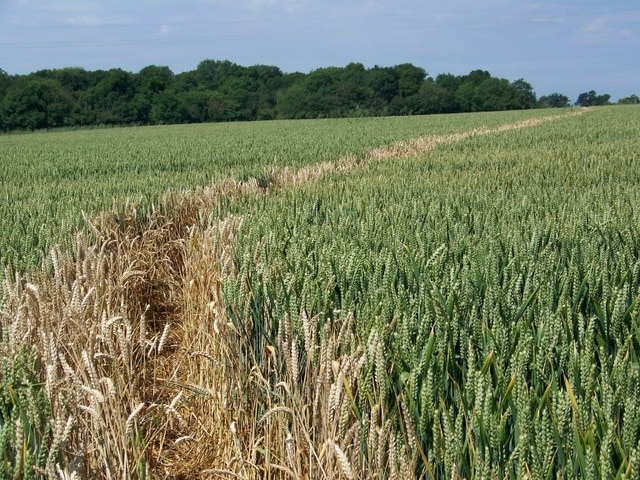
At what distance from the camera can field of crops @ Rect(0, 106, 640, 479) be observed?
141 cm

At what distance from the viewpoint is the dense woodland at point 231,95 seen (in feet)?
168

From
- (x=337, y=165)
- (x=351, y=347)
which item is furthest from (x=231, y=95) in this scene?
(x=351, y=347)

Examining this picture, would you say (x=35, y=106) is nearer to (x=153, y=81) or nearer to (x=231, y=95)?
(x=153, y=81)

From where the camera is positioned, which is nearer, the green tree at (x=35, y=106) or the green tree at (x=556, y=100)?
the green tree at (x=35, y=106)

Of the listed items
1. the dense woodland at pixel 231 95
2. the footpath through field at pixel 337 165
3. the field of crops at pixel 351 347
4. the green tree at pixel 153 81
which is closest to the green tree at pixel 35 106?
the dense woodland at pixel 231 95

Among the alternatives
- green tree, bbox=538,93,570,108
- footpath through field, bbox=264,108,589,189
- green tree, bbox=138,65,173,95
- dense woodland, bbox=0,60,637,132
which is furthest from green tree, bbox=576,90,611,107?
footpath through field, bbox=264,108,589,189

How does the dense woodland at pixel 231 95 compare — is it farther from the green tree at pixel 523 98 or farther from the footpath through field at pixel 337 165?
the footpath through field at pixel 337 165

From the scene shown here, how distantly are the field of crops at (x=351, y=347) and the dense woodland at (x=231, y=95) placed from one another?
5155 centimetres

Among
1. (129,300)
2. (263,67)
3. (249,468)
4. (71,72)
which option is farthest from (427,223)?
(263,67)

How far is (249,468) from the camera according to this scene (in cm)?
226

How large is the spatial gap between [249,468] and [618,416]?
1319 millimetres

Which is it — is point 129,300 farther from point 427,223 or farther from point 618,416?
point 618,416

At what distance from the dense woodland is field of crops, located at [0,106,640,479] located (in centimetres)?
5155

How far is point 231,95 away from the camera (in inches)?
2473
